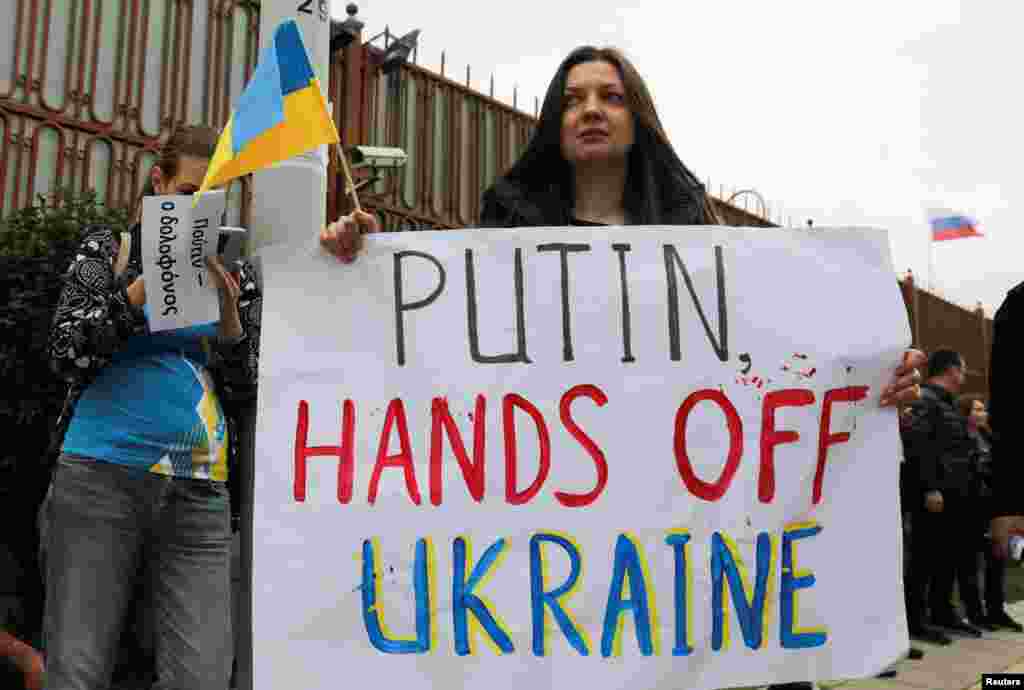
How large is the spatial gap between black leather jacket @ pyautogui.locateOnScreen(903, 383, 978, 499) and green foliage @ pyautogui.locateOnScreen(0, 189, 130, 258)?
472cm

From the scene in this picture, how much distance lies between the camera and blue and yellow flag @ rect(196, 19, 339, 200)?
1702 millimetres

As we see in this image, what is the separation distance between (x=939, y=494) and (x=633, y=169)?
15.8 feet

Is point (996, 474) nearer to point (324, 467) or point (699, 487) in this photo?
point (699, 487)

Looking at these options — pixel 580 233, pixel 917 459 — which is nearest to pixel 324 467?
pixel 580 233

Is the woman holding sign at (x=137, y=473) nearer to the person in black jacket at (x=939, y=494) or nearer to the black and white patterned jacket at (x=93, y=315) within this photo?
the black and white patterned jacket at (x=93, y=315)

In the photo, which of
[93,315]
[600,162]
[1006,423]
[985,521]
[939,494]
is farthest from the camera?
[985,521]

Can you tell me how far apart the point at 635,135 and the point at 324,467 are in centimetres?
94

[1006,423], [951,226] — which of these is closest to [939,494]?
[1006,423]

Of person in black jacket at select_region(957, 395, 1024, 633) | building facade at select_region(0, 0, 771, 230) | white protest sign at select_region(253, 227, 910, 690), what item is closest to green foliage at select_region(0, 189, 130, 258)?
building facade at select_region(0, 0, 771, 230)

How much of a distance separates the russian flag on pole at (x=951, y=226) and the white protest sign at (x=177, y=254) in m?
17.1

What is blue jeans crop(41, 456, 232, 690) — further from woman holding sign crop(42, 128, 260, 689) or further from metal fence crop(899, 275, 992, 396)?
metal fence crop(899, 275, 992, 396)

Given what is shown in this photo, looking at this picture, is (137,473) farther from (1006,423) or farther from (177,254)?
(1006,423)

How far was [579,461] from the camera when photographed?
1.77 metres

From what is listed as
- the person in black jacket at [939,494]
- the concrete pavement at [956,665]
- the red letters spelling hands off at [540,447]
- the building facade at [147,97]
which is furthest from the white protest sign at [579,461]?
the building facade at [147,97]
